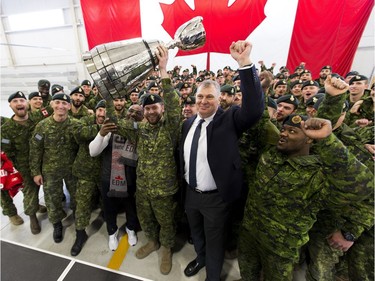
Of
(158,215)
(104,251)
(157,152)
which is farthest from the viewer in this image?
(104,251)

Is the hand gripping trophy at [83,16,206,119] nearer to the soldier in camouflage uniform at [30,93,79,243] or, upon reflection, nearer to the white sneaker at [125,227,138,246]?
the soldier in camouflage uniform at [30,93,79,243]

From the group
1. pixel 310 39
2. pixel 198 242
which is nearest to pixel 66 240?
pixel 198 242

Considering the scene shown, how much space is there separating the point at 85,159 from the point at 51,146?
1.38 feet

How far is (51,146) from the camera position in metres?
2.30

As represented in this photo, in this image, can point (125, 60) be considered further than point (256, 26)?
No

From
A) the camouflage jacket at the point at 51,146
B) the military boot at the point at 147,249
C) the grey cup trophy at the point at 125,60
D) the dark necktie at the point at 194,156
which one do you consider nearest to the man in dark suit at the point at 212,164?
the dark necktie at the point at 194,156

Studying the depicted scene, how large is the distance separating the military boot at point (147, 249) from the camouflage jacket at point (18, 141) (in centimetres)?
179

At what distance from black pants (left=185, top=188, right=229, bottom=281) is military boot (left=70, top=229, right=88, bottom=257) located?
1428 millimetres

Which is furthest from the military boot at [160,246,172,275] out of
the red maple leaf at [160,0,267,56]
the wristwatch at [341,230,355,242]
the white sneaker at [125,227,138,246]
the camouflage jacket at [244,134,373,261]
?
the red maple leaf at [160,0,267,56]

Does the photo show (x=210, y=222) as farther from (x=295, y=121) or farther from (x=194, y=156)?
(x=295, y=121)

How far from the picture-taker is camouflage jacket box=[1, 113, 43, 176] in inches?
96.8

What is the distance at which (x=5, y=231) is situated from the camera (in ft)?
8.76

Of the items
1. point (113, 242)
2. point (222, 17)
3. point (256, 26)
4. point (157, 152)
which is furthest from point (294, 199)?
point (222, 17)

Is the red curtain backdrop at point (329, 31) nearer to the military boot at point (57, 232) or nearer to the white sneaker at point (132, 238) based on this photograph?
the white sneaker at point (132, 238)
